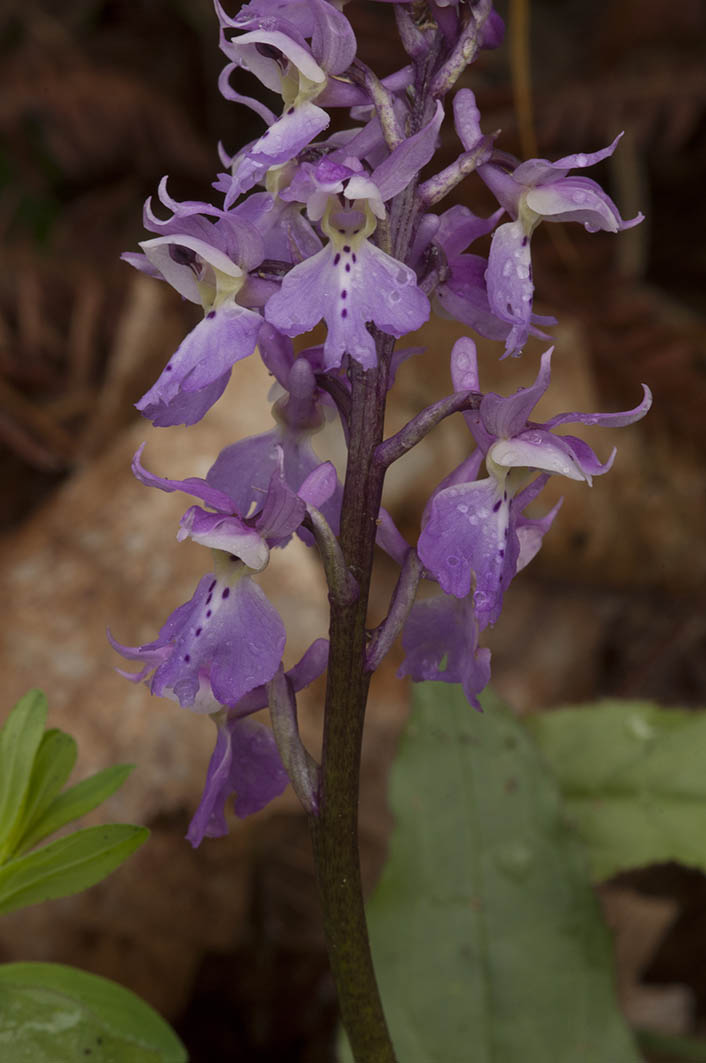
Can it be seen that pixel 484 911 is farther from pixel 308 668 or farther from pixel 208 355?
pixel 208 355

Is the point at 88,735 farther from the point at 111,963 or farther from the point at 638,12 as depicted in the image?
the point at 638,12

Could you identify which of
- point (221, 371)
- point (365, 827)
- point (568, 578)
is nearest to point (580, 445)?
point (221, 371)

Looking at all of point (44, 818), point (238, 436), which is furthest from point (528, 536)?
point (238, 436)

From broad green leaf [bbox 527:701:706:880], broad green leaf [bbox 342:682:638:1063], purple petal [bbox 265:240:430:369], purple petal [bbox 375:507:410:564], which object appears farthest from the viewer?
broad green leaf [bbox 527:701:706:880]

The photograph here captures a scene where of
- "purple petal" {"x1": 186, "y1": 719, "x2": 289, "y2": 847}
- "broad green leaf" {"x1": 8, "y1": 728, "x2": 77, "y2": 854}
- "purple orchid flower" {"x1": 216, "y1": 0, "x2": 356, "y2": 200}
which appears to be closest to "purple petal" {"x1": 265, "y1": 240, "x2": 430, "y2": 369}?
"purple orchid flower" {"x1": 216, "y1": 0, "x2": 356, "y2": 200}

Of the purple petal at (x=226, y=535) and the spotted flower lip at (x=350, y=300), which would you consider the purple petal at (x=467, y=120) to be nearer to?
the spotted flower lip at (x=350, y=300)

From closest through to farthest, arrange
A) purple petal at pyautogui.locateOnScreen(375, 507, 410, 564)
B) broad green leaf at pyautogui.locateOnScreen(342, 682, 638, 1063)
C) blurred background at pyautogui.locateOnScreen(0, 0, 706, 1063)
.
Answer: purple petal at pyautogui.locateOnScreen(375, 507, 410, 564) → broad green leaf at pyautogui.locateOnScreen(342, 682, 638, 1063) → blurred background at pyautogui.locateOnScreen(0, 0, 706, 1063)

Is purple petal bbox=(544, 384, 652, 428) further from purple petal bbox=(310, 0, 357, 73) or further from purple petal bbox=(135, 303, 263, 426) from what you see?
purple petal bbox=(310, 0, 357, 73)
